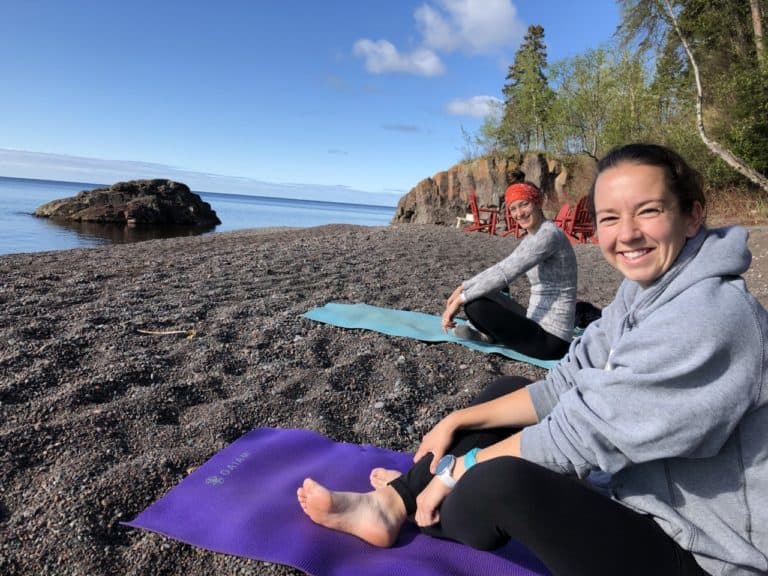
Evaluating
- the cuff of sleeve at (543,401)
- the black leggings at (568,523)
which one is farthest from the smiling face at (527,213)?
the black leggings at (568,523)

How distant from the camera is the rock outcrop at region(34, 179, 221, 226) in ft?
68.5

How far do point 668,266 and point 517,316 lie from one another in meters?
2.23

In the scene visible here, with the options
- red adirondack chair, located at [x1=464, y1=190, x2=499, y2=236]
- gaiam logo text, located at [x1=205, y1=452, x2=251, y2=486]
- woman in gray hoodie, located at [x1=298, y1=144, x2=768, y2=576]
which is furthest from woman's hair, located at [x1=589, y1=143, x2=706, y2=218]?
red adirondack chair, located at [x1=464, y1=190, x2=499, y2=236]

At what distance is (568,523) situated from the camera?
1251 mm

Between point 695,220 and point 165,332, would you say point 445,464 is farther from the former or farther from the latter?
point 165,332

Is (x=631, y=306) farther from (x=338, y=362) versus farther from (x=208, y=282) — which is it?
(x=208, y=282)

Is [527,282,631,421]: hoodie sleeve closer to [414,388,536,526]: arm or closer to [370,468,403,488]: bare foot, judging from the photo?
[414,388,536,526]: arm

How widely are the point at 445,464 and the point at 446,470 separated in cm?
2

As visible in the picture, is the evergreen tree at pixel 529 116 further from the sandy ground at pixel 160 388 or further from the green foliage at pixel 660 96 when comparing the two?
the sandy ground at pixel 160 388

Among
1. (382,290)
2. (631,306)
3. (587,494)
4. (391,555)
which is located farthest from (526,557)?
(382,290)

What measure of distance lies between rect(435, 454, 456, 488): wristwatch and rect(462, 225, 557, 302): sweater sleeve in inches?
73.4

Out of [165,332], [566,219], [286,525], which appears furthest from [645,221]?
[566,219]

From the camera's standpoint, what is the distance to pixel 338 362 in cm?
331

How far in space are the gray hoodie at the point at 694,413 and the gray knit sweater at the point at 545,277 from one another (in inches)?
79.8
